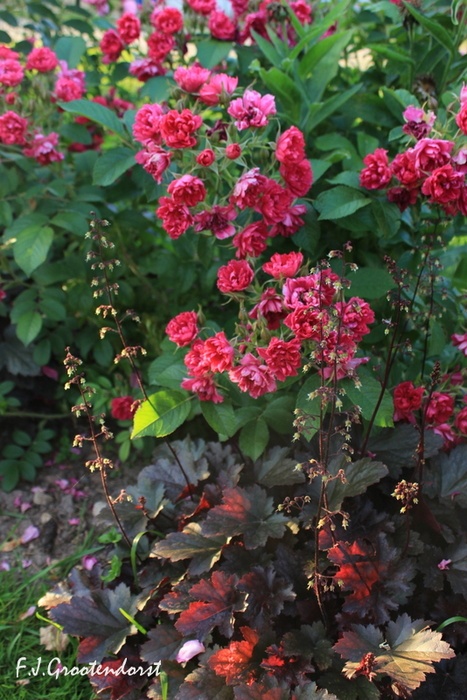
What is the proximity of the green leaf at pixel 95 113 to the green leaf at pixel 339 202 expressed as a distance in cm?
64

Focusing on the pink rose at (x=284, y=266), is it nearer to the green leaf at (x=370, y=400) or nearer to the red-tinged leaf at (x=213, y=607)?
the green leaf at (x=370, y=400)

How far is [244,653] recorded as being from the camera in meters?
1.52

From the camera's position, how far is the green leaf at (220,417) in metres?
1.73

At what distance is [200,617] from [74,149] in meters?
1.79

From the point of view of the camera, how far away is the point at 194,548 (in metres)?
1.71

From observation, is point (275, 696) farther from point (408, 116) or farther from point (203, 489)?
point (408, 116)

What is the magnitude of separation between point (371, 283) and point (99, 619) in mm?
1048

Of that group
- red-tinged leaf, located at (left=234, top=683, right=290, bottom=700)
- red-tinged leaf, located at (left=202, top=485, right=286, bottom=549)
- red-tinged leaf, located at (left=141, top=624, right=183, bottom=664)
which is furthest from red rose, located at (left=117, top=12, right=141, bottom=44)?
red-tinged leaf, located at (left=234, top=683, right=290, bottom=700)

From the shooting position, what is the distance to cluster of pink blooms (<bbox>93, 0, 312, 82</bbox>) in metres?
2.22

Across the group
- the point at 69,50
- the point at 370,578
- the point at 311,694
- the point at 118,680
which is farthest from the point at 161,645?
the point at 69,50

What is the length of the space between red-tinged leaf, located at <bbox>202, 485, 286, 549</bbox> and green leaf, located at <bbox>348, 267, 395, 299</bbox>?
0.55 meters

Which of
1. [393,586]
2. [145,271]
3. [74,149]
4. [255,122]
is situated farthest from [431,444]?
[74,149]

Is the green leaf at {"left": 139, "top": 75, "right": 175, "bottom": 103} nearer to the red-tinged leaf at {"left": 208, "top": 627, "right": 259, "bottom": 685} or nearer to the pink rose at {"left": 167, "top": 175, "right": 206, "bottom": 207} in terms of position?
the pink rose at {"left": 167, "top": 175, "right": 206, "bottom": 207}

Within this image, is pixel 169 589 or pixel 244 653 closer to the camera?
pixel 244 653
